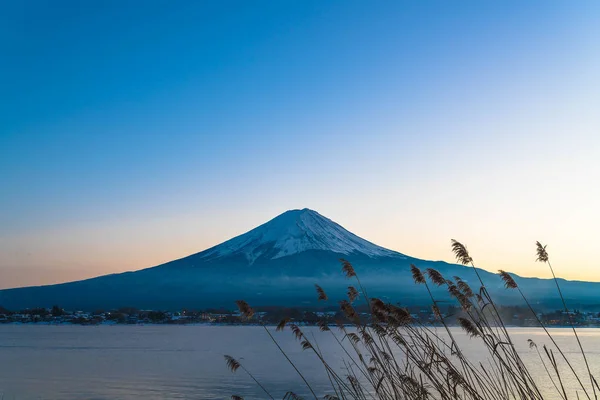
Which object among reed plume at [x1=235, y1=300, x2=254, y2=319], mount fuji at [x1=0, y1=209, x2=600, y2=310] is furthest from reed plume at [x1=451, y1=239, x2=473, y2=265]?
mount fuji at [x1=0, y1=209, x2=600, y2=310]

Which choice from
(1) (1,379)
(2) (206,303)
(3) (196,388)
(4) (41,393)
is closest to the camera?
(4) (41,393)

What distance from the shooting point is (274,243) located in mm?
160250

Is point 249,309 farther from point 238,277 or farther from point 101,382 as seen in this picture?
point 238,277

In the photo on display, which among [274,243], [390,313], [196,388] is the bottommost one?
[196,388]

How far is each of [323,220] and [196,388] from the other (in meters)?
136

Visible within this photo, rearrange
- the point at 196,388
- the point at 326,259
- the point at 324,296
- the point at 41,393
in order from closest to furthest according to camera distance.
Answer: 1. the point at 324,296
2. the point at 41,393
3. the point at 196,388
4. the point at 326,259

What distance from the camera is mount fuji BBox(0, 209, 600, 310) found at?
136125mm

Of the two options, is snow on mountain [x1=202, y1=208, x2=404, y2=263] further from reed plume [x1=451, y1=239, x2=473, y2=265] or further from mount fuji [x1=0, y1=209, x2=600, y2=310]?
reed plume [x1=451, y1=239, x2=473, y2=265]

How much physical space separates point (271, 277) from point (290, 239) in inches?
736

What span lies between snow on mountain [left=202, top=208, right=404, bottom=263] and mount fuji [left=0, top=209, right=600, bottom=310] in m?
0.24

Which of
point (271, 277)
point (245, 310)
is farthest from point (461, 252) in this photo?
point (271, 277)

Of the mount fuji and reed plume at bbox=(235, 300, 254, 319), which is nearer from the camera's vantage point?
reed plume at bbox=(235, 300, 254, 319)

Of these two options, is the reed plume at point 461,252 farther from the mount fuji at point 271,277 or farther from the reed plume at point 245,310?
the mount fuji at point 271,277

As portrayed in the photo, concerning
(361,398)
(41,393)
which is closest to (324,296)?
(361,398)
